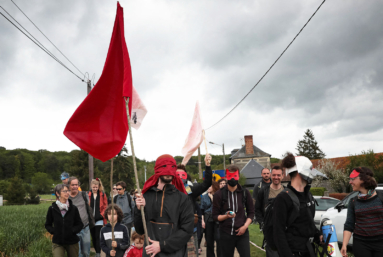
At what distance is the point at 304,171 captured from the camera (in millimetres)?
3213

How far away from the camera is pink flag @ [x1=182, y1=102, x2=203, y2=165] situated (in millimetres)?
5785

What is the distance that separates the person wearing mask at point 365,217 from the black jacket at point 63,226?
4.68 meters

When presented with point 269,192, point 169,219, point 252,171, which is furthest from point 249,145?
point 169,219

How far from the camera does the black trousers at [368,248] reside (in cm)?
407

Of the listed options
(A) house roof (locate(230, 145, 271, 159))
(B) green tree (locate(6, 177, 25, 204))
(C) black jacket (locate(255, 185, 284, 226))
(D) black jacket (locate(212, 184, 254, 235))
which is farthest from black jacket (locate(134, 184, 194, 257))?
(A) house roof (locate(230, 145, 271, 159))

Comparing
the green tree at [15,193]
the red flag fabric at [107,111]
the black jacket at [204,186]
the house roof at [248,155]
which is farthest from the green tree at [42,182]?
the red flag fabric at [107,111]

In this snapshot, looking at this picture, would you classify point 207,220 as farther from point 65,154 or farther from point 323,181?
point 65,154

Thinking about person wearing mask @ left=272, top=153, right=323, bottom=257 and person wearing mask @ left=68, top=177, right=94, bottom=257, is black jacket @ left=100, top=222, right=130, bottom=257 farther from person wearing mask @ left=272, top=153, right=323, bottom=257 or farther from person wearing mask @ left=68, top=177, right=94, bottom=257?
person wearing mask @ left=272, top=153, right=323, bottom=257

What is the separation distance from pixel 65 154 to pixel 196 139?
433 ft

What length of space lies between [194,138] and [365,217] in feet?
10.2

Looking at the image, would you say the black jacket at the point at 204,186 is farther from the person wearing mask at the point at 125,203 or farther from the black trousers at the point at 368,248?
the person wearing mask at the point at 125,203

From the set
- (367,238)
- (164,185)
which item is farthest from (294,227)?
(367,238)

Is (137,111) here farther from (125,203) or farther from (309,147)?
(309,147)

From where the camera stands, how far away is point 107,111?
13.9 ft
